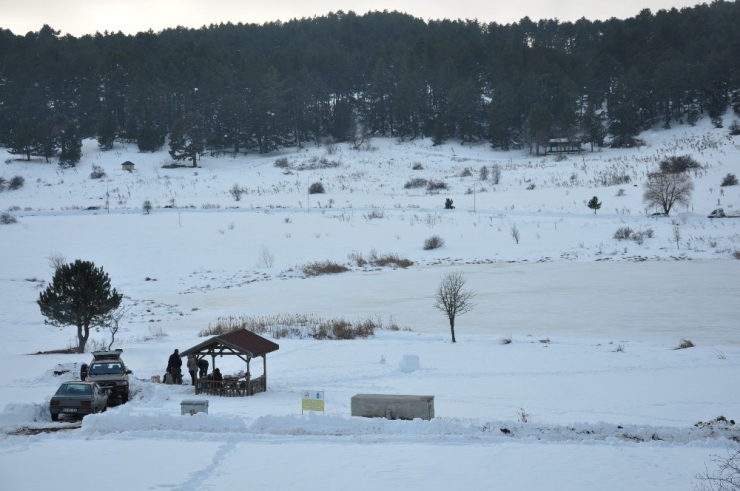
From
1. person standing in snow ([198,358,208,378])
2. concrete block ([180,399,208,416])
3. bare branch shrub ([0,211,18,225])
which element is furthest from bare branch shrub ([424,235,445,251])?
concrete block ([180,399,208,416])

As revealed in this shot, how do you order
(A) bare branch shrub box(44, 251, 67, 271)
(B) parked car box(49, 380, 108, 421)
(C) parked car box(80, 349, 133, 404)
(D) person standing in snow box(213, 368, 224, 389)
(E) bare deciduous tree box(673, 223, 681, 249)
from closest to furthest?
(B) parked car box(49, 380, 108, 421), (C) parked car box(80, 349, 133, 404), (D) person standing in snow box(213, 368, 224, 389), (A) bare branch shrub box(44, 251, 67, 271), (E) bare deciduous tree box(673, 223, 681, 249)

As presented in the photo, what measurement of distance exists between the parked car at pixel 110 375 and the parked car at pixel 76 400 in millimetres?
1442

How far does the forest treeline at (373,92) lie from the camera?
311ft

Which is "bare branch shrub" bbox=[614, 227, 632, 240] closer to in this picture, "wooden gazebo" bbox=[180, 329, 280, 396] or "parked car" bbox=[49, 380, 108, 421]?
"wooden gazebo" bbox=[180, 329, 280, 396]

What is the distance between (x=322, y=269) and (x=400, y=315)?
15040 mm

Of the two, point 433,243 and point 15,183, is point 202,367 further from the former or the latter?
point 15,183

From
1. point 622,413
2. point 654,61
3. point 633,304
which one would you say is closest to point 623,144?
point 654,61

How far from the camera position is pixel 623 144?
93.1 meters

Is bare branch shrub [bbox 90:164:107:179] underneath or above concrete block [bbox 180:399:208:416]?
above

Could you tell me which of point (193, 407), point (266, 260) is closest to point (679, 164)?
point (266, 260)

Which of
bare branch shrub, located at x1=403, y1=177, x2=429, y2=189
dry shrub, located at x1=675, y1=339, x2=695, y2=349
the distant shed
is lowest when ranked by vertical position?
dry shrub, located at x1=675, y1=339, x2=695, y2=349

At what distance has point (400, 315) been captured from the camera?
35.5m

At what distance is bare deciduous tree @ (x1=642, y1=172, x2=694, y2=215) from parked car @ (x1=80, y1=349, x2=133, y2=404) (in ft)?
163

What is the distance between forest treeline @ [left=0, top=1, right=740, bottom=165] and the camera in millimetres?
94938
